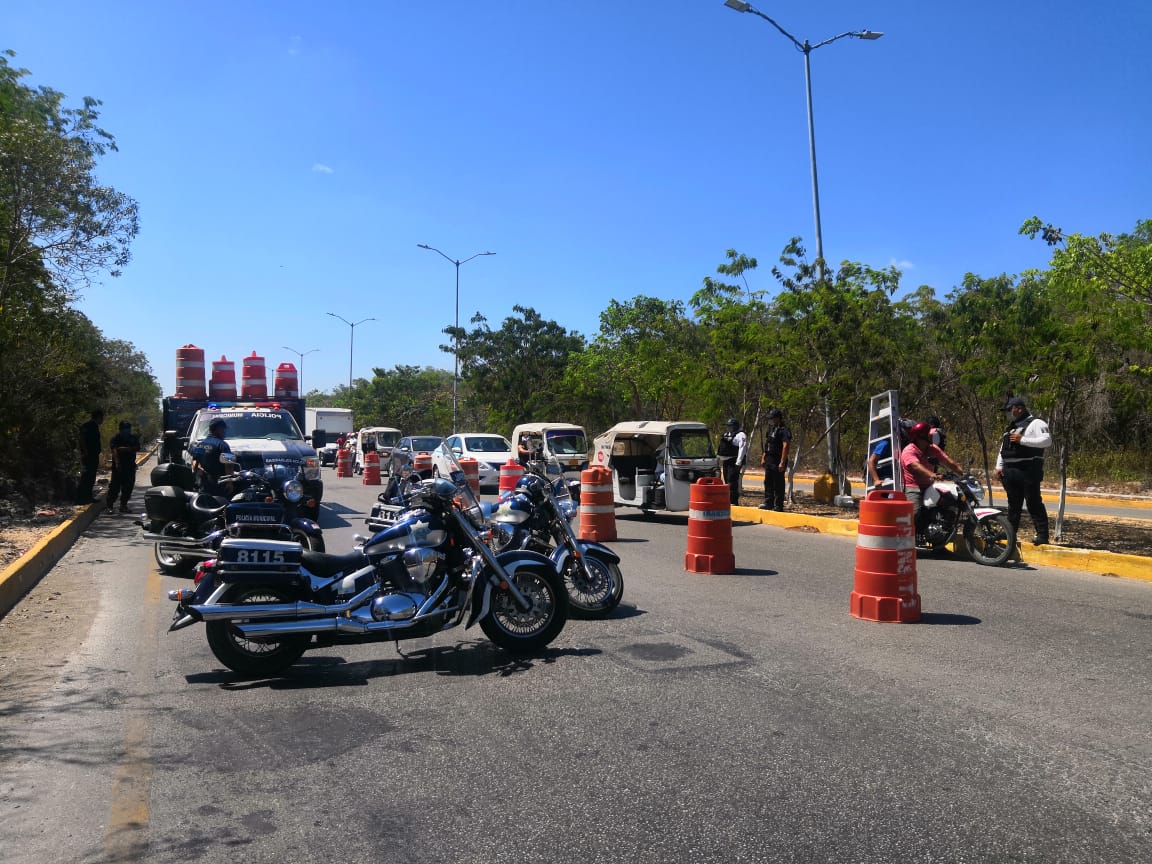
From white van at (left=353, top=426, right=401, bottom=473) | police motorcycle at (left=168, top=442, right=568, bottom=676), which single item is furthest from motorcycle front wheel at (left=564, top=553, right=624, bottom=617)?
white van at (left=353, top=426, right=401, bottom=473)

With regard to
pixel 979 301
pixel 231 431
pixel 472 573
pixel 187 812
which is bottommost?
pixel 187 812

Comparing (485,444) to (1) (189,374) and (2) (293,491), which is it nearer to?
(1) (189,374)

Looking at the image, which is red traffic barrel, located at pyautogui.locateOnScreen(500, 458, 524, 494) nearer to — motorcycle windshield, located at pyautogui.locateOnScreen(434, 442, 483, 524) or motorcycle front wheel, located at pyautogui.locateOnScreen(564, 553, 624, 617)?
motorcycle front wheel, located at pyautogui.locateOnScreen(564, 553, 624, 617)

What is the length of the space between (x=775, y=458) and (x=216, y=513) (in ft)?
32.9

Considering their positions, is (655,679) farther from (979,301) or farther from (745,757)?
(979,301)

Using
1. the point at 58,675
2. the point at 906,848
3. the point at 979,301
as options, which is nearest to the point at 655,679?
the point at 906,848

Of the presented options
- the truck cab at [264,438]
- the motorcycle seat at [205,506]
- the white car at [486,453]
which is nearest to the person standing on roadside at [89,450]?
the truck cab at [264,438]

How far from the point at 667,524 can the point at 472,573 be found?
33.0 ft

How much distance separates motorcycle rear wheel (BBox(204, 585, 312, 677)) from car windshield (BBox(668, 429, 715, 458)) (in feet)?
33.8

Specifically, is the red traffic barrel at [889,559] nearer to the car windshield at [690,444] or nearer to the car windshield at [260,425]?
the car windshield at [690,444]

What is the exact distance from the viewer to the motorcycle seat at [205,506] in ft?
32.1

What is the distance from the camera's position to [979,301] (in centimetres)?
1503

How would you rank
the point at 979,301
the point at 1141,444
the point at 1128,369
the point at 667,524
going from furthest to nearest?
the point at 1141,444 → the point at 667,524 → the point at 979,301 → the point at 1128,369

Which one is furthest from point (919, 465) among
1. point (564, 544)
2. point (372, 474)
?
point (372, 474)
